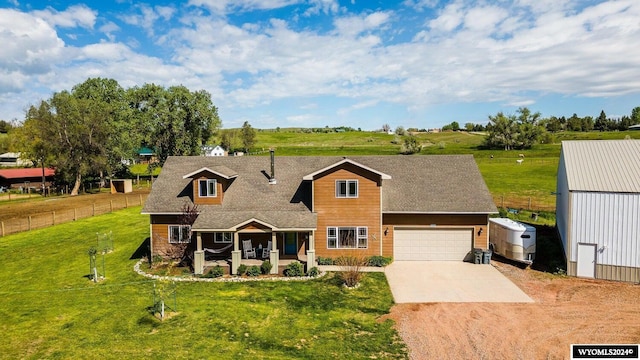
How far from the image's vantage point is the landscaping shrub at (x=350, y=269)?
18266mm

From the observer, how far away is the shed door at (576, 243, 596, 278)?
61.6 feet

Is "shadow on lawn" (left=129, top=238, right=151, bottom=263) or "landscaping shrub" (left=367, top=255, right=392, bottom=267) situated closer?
"landscaping shrub" (left=367, top=255, right=392, bottom=267)

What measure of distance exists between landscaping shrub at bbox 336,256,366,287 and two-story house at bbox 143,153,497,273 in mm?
586

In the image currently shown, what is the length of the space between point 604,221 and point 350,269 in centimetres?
1245

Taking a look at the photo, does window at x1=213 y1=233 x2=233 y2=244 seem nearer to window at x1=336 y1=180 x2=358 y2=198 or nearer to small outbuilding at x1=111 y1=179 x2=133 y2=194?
window at x1=336 y1=180 x2=358 y2=198

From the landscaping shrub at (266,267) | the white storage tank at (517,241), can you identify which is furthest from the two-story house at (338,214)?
the landscaping shrub at (266,267)

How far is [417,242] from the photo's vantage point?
74.3 ft

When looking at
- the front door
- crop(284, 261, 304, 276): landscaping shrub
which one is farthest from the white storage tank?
the front door

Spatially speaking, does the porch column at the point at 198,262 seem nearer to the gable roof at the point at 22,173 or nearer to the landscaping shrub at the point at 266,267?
the landscaping shrub at the point at 266,267

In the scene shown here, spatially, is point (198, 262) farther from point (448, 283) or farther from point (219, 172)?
point (448, 283)

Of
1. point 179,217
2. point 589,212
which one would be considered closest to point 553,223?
point 589,212

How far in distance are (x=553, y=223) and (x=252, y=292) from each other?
23.4m

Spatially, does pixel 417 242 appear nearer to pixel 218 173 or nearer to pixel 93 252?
pixel 218 173

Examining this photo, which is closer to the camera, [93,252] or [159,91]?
[93,252]
